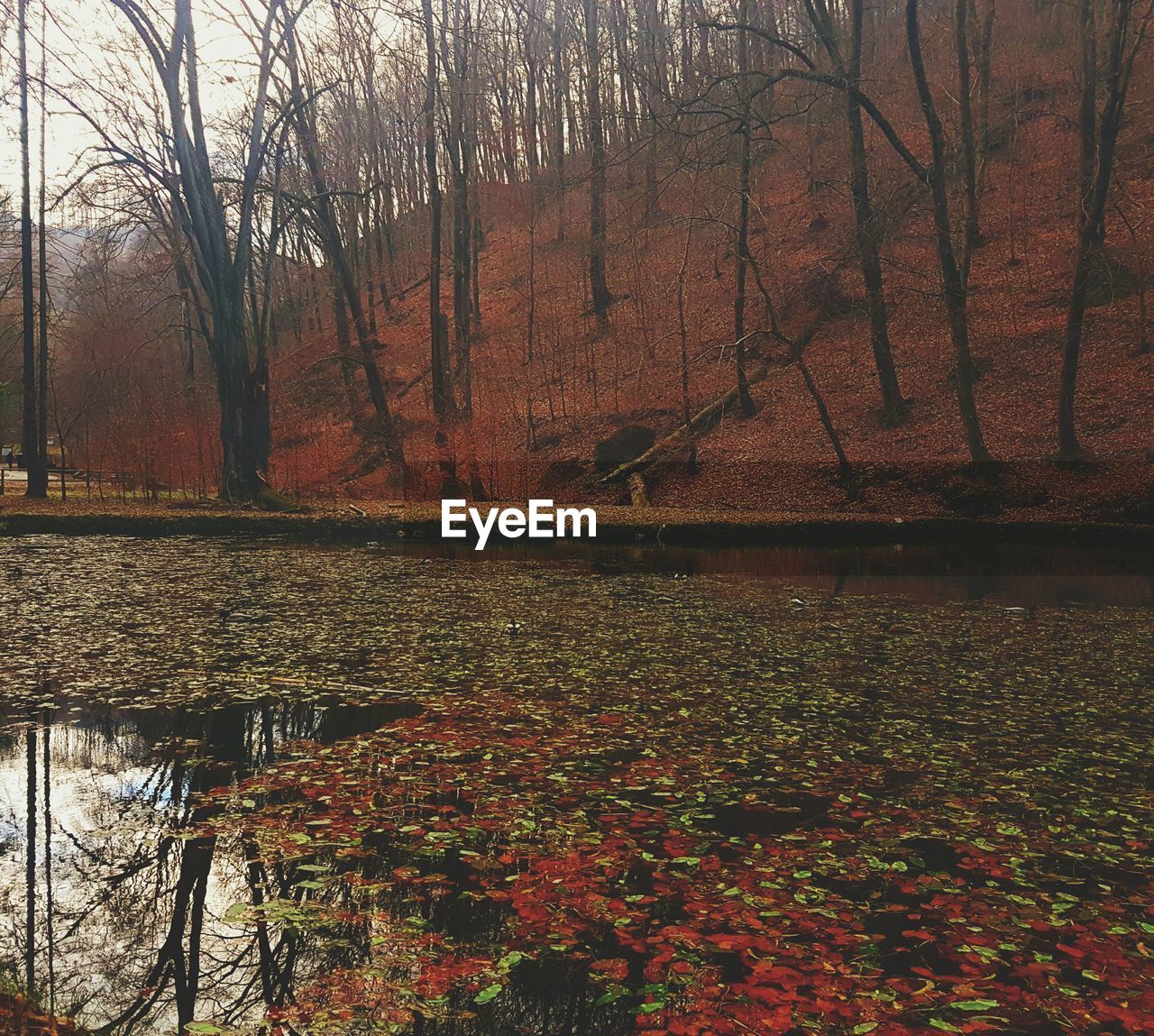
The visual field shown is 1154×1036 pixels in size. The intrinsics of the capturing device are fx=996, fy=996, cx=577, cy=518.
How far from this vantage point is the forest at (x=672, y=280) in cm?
1703

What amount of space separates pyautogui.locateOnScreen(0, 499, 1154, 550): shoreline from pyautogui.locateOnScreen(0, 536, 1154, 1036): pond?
18.4 feet

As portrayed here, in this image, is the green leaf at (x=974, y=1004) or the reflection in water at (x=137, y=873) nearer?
the green leaf at (x=974, y=1004)

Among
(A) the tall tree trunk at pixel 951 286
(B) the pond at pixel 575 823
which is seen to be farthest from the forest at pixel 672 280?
(B) the pond at pixel 575 823

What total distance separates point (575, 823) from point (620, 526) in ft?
39.8

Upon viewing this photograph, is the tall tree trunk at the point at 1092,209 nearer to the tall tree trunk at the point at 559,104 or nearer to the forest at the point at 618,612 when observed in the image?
the forest at the point at 618,612

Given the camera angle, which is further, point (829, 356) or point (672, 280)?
point (672, 280)

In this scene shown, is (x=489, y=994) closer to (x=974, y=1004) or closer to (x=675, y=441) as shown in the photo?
(x=974, y=1004)

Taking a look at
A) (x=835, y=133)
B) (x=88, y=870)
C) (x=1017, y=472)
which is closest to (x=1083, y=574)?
(x=1017, y=472)

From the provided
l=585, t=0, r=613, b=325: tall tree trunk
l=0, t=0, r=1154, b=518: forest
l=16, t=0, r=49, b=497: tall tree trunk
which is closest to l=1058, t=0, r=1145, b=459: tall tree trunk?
l=0, t=0, r=1154, b=518: forest

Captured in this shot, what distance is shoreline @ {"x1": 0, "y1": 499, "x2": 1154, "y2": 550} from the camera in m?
15.0

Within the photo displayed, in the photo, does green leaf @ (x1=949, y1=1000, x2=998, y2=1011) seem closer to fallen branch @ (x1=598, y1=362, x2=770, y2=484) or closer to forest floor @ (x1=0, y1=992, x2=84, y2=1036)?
forest floor @ (x1=0, y1=992, x2=84, y2=1036)

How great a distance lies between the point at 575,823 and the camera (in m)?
4.49

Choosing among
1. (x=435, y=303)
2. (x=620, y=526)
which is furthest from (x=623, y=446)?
(x=435, y=303)

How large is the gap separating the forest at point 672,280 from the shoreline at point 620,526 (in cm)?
88
